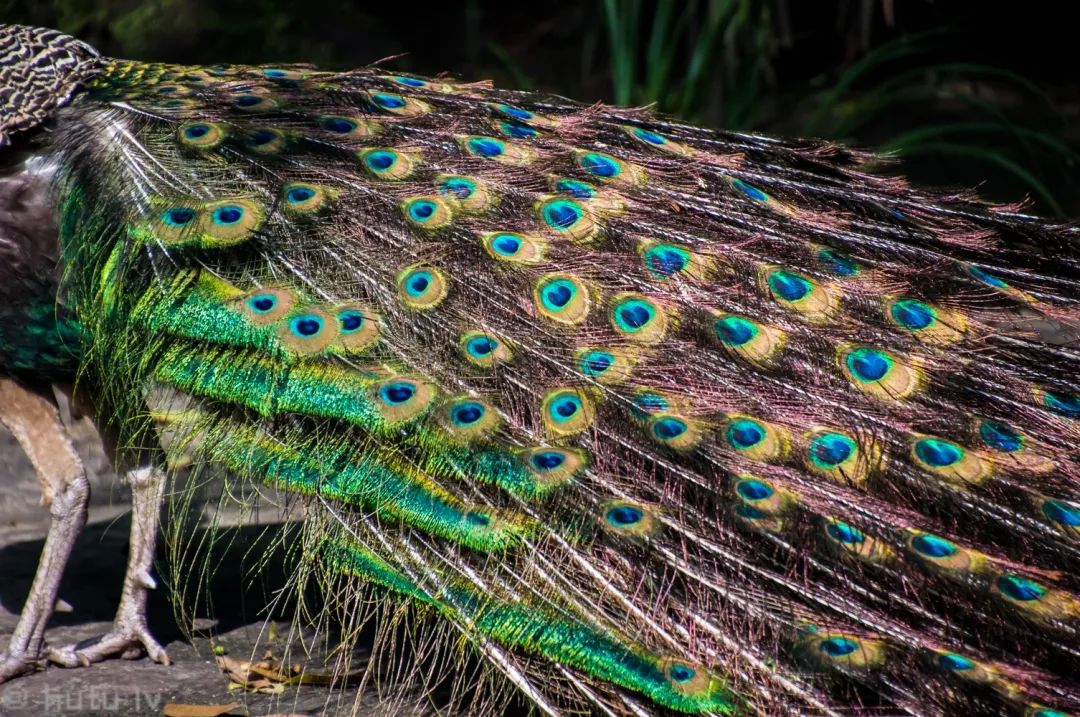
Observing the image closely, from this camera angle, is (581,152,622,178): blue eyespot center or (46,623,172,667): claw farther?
(46,623,172,667): claw

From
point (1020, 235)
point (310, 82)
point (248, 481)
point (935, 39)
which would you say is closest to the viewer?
point (248, 481)

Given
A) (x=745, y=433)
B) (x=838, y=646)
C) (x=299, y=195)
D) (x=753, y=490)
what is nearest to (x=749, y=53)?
(x=299, y=195)

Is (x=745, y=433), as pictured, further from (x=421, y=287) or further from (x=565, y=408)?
(x=421, y=287)

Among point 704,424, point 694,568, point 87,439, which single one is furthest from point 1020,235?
point 87,439

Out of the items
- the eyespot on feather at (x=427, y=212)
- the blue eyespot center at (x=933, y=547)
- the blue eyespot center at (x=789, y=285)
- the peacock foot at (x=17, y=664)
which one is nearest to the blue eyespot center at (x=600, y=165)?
the eyespot on feather at (x=427, y=212)

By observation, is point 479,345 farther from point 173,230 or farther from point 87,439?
point 87,439

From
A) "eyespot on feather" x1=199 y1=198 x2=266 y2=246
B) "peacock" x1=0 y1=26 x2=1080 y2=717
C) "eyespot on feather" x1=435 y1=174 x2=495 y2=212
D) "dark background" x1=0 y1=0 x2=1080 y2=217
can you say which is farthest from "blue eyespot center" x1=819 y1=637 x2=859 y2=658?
"dark background" x1=0 y1=0 x2=1080 y2=217

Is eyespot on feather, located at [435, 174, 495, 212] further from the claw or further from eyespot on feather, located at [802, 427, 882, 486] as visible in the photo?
the claw
